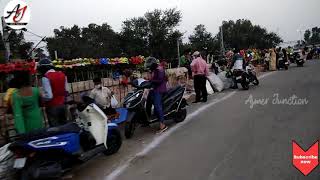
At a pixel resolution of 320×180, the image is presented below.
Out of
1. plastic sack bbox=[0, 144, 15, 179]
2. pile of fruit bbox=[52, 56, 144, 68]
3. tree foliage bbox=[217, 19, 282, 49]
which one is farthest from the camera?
tree foliage bbox=[217, 19, 282, 49]

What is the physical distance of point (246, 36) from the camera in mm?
79562

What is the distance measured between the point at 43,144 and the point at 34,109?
103 cm

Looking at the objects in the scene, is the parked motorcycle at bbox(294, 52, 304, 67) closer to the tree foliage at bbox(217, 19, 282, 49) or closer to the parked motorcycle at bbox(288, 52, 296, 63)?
the parked motorcycle at bbox(288, 52, 296, 63)

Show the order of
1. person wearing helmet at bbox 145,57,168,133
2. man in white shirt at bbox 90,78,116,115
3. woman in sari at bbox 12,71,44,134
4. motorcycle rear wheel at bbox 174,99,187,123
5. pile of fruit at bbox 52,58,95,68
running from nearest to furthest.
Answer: woman in sari at bbox 12,71,44,134
man in white shirt at bbox 90,78,116,115
person wearing helmet at bbox 145,57,168,133
motorcycle rear wheel at bbox 174,99,187,123
pile of fruit at bbox 52,58,95,68

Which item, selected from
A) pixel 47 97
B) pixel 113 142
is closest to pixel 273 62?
pixel 113 142

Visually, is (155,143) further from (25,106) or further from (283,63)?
(283,63)

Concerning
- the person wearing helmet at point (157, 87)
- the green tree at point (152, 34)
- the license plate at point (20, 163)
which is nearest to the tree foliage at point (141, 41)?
the green tree at point (152, 34)

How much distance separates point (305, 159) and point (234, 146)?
5.01 feet

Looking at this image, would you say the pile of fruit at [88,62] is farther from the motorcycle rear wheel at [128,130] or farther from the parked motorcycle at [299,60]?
the parked motorcycle at [299,60]

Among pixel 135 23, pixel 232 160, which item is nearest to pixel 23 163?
pixel 232 160

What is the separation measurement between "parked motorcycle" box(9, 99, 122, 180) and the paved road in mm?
707

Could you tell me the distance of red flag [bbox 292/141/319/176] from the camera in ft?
17.4

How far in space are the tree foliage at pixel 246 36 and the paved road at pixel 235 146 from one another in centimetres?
6898

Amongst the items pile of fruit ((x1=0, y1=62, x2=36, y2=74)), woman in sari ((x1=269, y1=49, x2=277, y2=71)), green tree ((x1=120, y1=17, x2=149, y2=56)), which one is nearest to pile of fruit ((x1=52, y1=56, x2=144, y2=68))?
pile of fruit ((x1=0, y1=62, x2=36, y2=74))
